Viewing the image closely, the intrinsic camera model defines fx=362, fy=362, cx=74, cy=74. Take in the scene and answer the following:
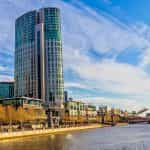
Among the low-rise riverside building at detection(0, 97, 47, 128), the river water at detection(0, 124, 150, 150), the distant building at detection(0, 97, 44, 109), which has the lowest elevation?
the river water at detection(0, 124, 150, 150)

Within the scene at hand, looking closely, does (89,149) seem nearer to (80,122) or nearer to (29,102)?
(29,102)

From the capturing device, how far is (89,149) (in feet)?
177

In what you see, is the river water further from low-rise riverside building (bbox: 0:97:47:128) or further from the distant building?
the distant building

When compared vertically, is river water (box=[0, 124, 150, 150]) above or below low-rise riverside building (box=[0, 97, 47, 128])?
below

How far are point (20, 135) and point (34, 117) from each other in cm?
4761

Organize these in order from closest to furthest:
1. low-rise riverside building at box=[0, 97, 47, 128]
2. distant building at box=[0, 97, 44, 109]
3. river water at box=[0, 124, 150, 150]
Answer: river water at box=[0, 124, 150, 150] → low-rise riverside building at box=[0, 97, 47, 128] → distant building at box=[0, 97, 44, 109]

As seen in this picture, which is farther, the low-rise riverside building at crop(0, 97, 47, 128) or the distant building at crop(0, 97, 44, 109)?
the distant building at crop(0, 97, 44, 109)

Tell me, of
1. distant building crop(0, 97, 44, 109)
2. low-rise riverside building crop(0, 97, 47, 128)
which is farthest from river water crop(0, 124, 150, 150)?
distant building crop(0, 97, 44, 109)

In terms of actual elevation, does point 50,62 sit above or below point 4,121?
above

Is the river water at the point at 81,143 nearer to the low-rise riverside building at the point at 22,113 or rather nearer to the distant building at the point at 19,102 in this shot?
the low-rise riverside building at the point at 22,113

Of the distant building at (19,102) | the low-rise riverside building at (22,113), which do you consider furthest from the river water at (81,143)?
the distant building at (19,102)

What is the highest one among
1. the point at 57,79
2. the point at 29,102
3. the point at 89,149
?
the point at 57,79

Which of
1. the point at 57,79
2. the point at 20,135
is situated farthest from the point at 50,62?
the point at 20,135

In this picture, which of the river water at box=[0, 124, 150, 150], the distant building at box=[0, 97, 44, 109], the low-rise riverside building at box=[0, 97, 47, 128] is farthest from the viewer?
the distant building at box=[0, 97, 44, 109]
